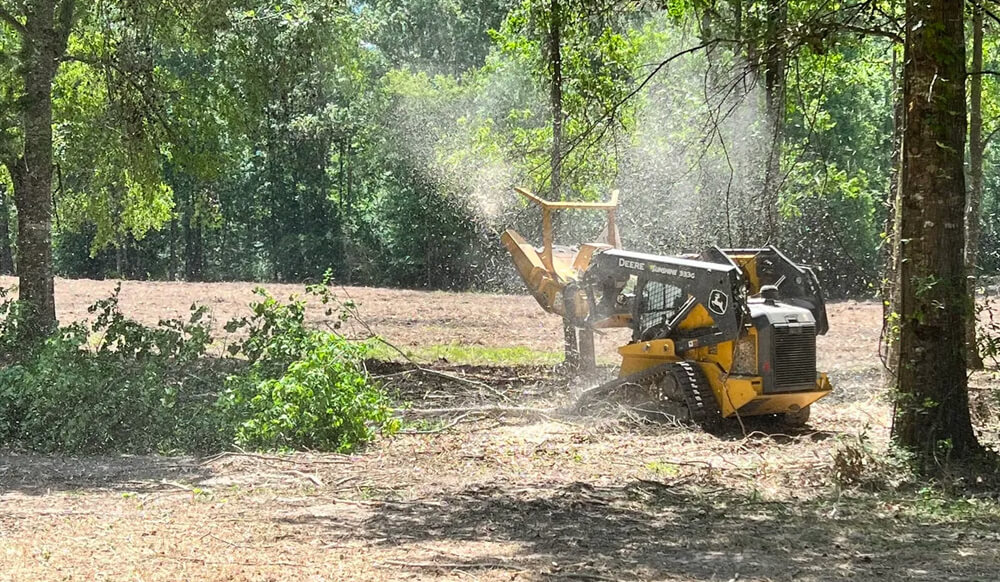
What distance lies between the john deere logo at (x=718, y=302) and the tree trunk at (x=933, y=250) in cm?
218

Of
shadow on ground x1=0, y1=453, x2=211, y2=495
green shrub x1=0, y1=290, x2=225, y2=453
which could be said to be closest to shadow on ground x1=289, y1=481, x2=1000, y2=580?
shadow on ground x1=0, y1=453, x2=211, y2=495

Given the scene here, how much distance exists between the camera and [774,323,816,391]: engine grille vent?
35.0 ft

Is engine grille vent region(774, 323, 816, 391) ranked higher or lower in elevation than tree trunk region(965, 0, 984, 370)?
lower

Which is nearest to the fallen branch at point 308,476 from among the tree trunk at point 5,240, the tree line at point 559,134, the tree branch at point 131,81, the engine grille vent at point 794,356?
the tree line at point 559,134

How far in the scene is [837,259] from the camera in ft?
120

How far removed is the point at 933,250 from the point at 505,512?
12.2 ft

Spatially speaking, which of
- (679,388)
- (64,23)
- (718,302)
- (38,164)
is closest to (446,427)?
(679,388)

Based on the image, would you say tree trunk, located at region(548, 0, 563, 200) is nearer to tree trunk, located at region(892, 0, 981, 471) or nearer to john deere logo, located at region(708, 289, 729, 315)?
john deere logo, located at region(708, 289, 729, 315)

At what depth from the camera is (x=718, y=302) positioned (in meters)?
10.7

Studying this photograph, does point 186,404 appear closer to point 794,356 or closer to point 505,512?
point 505,512

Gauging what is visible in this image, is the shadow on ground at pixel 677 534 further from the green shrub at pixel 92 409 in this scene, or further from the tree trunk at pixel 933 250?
the green shrub at pixel 92 409

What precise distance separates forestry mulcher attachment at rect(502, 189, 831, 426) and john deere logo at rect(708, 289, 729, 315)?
0.01 metres

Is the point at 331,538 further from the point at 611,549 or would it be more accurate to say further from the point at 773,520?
the point at 773,520

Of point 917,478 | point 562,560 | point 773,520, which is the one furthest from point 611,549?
point 917,478
